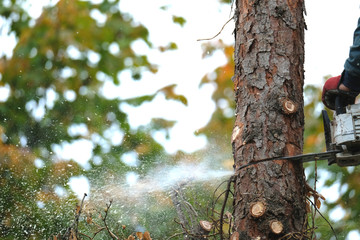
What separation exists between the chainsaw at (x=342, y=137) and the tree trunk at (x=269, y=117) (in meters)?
0.14

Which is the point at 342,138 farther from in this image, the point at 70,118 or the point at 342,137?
the point at 70,118

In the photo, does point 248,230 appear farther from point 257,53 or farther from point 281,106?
point 257,53

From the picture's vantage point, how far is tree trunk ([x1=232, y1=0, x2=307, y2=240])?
195cm

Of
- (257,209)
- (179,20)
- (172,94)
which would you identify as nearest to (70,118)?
(172,94)

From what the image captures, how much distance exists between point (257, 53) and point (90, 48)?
275 cm

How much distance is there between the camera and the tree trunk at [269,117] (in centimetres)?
195

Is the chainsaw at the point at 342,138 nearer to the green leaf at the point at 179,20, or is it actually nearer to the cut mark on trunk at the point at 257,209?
the cut mark on trunk at the point at 257,209

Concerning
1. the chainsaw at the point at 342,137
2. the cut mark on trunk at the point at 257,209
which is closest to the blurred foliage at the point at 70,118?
the chainsaw at the point at 342,137

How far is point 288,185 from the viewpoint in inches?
79.0

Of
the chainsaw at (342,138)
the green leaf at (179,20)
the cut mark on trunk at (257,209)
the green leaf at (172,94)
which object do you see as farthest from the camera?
the green leaf at (179,20)

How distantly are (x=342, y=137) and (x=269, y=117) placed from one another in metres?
0.40

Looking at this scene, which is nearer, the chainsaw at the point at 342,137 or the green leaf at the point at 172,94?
the chainsaw at the point at 342,137

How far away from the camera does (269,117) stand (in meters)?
2.14

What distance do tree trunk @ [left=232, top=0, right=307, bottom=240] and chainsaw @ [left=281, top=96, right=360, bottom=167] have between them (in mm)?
138
